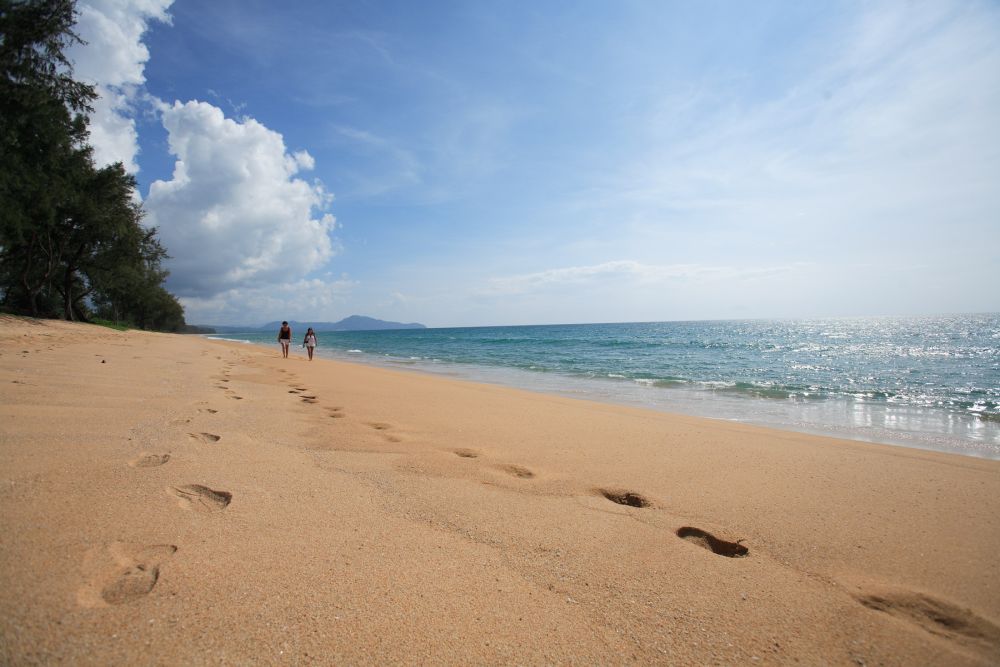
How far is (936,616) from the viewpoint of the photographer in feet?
6.73

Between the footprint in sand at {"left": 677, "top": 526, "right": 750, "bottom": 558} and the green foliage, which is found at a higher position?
the green foliage

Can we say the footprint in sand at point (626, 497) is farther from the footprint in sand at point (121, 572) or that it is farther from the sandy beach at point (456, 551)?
the footprint in sand at point (121, 572)

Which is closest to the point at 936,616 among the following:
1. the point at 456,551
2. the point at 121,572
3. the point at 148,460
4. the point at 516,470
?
the point at 456,551

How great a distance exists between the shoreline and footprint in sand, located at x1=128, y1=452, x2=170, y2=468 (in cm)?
852

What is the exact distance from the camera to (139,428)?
366 centimetres

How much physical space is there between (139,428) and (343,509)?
96.6 inches

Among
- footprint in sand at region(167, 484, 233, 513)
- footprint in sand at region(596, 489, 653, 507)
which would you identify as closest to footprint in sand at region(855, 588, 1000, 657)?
footprint in sand at region(596, 489, 653, 507)

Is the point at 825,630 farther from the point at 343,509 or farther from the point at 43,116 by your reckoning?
the point at 43,116

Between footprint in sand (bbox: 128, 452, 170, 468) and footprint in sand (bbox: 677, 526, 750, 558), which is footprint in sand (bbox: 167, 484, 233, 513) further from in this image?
footprint in sand (bbox: 677, 526, 750, 558)

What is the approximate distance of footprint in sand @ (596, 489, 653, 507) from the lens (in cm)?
320

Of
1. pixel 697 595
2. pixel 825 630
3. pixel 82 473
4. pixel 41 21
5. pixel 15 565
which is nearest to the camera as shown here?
pixel 15 565

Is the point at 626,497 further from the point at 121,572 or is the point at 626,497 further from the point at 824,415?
the point at 824,415

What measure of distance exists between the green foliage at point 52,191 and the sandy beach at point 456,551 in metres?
16.2

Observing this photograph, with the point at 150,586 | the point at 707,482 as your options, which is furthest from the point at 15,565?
the point at 707,482
